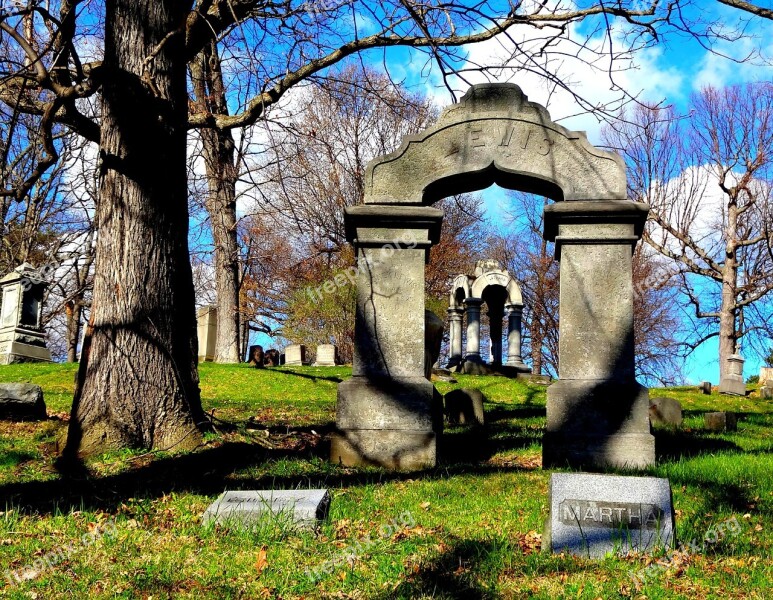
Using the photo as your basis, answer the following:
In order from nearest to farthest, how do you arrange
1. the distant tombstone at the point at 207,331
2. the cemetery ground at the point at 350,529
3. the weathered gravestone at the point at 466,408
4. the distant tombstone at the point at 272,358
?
the cemetery ground at the point at 350,529, the weathered gravestone at the point at 466,408, the distant tombstone at the point at 272,358, the distant tombstone at the point at 207,331

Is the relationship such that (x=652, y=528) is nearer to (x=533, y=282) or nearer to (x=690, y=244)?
(x=690, y=244)

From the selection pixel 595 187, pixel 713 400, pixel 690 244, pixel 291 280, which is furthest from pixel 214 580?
pixel 291 280

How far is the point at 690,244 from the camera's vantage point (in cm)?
2661

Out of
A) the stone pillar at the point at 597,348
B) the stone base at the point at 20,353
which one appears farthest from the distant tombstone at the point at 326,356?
the stone pillar at the point at 597,348

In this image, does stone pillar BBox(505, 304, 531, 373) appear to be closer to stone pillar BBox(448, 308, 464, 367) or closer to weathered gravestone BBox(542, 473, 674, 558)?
stone pillar BBox(448, 308, 464, 367)

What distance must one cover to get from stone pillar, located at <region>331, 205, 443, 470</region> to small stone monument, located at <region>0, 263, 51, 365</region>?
15525mm

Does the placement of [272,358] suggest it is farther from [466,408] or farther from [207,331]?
[466,408]

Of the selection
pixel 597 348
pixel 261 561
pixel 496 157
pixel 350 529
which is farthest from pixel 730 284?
pixel 261 561

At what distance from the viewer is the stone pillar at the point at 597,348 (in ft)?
21.8

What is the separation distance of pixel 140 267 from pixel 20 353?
48.0 ft

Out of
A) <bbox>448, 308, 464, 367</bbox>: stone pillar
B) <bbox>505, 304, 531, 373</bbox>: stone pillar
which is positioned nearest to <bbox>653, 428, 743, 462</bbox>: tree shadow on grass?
<bbox>505, 304, 531, 373</bbox>: stone pillar

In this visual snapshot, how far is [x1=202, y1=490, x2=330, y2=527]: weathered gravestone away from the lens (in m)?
4.36

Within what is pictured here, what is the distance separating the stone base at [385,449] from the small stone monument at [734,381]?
1579 cm

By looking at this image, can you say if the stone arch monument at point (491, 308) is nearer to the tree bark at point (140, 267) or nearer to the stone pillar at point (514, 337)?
the stone pillar at point (514, 337)
